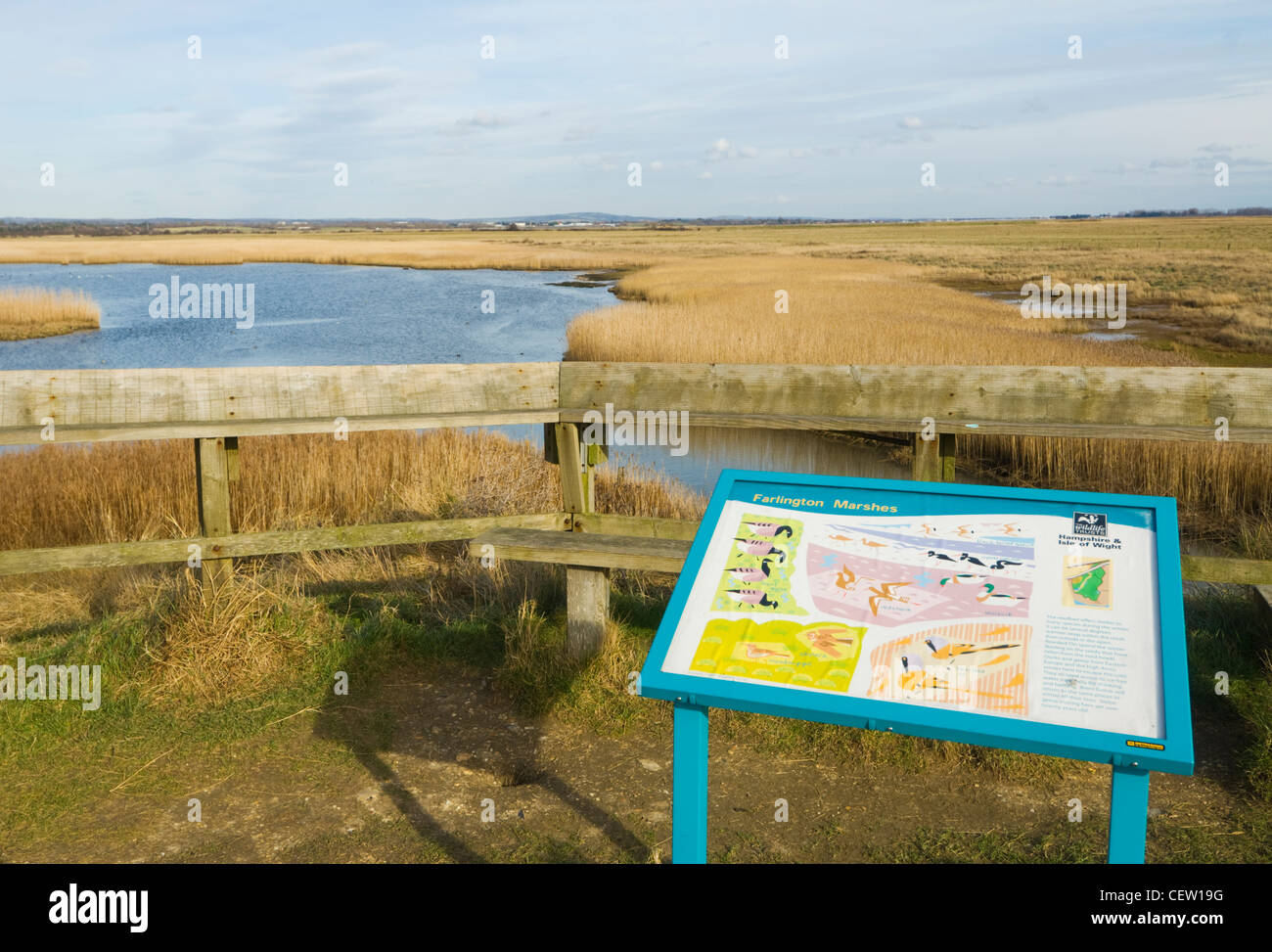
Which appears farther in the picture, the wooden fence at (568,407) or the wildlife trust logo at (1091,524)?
the wooden fence at (568,407)

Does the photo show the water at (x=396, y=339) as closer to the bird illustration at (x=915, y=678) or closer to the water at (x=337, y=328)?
the water at (x=337, y=328)

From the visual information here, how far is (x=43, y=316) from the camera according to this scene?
31.5 metres

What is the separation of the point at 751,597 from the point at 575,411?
1.86 meters

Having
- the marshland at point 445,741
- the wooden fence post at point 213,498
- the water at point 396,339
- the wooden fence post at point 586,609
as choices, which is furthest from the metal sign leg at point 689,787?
the water at point 396,339

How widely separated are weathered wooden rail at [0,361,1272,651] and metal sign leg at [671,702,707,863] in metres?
1.29

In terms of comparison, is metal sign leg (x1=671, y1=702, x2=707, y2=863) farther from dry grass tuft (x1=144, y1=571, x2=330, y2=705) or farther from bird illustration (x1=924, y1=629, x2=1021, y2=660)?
dry grass tuft (x1=144, y1=571, x2=330, y2=705)

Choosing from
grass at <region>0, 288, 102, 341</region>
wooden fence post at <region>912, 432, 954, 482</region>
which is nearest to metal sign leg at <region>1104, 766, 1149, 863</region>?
wooden fence post at <region>912, 432, 954, 482</region>

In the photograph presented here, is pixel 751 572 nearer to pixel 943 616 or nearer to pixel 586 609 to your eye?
pixel 943 616

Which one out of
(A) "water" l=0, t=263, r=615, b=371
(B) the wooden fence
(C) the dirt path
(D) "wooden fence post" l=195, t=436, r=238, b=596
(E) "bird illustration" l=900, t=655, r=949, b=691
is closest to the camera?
(E) "bird illustration" l=900, t=655, r=949, b=691

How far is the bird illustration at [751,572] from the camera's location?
8.98 ft

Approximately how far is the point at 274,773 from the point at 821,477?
2.12 meters

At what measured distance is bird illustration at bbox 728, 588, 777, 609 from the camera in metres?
2.66

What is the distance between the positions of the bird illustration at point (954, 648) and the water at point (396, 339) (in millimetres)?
8175

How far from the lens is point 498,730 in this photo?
404 centimetres
